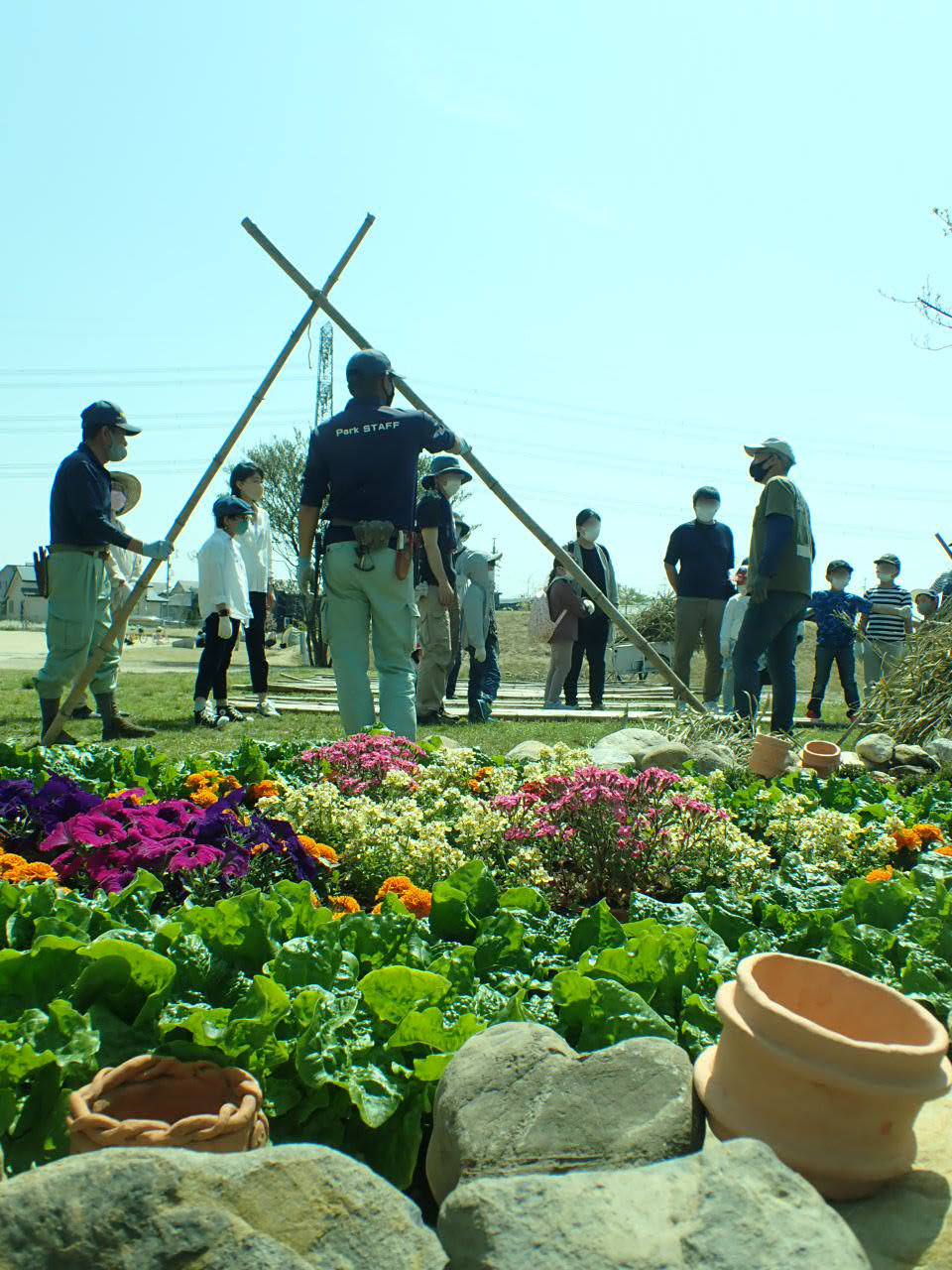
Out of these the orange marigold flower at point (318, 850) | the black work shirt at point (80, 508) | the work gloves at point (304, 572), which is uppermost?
the black work shirt at point (80, 508)

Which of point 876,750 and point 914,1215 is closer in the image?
point 914,1215

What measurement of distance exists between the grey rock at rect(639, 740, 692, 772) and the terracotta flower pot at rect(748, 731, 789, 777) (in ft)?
1.38

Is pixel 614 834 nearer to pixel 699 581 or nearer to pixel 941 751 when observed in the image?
pixel 941 751

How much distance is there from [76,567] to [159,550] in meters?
0.54

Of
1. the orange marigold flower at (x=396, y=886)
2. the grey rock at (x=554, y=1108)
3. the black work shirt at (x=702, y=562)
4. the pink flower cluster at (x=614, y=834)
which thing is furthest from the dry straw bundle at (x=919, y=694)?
the grey rock at (x=554, y=1108)

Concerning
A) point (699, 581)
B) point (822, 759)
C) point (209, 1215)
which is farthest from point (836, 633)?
point (209, 1215)

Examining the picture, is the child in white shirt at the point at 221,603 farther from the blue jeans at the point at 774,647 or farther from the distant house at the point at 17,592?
the distant house at the point at 17,592

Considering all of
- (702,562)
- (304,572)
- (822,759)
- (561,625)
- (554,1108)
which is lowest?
(554,1108)

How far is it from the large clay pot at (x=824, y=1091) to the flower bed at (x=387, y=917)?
44 centimetres

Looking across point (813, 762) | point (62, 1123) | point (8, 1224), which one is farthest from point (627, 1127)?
point (813, 762)

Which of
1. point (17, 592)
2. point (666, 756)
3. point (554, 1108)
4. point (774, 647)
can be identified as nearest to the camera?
point (554, 1108)

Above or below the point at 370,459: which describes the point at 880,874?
below

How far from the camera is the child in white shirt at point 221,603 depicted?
8.81 meters

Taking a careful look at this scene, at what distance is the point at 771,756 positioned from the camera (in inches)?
245
